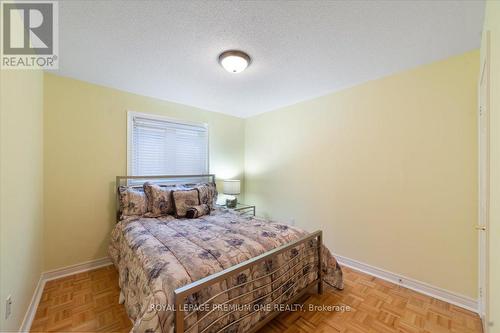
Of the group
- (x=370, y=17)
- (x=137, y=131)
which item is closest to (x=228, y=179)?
(x=137, y=131)

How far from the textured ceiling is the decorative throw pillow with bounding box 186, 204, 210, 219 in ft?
5.27

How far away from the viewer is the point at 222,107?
11.8 ft

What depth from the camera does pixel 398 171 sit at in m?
2.22

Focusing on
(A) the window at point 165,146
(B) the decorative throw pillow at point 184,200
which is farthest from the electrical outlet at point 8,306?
(A) the window at point 165,146

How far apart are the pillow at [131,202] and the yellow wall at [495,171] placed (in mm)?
2988

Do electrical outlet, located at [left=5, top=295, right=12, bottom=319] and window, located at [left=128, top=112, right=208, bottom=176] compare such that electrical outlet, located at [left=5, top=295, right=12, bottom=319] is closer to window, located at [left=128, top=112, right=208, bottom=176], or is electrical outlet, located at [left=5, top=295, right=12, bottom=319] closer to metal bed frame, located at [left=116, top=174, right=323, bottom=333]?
metal bed frame, located at [left=116, top=174, right=323, bottom=333]

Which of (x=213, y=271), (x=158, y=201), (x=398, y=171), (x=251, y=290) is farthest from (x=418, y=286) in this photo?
(x=158, y=201)

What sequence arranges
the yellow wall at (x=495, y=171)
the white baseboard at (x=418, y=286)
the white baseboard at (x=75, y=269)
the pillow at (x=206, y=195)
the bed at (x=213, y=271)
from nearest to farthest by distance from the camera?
the yellow wall at (x=495, y=171)
the bed at (x=213, y=271)
the white baseboard at (x=418, y=286)
the white baseboard at (x=75, y=269)
the pillow at (x=206, y=195)

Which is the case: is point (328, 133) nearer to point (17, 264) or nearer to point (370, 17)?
point (370, 17)

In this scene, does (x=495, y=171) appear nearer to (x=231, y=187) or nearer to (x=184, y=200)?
(x=184, y=200)

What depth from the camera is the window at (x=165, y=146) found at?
115 inches

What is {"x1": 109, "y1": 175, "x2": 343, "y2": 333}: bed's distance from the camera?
1.14 metres

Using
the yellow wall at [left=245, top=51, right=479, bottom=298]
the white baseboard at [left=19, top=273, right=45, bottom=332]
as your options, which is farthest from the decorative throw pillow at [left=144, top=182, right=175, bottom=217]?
the yellow wall at [left=245, top=51, right=479, bottom=298]

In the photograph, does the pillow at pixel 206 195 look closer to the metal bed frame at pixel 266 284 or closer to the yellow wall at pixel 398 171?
the metal bed frame at pixel 266 284
